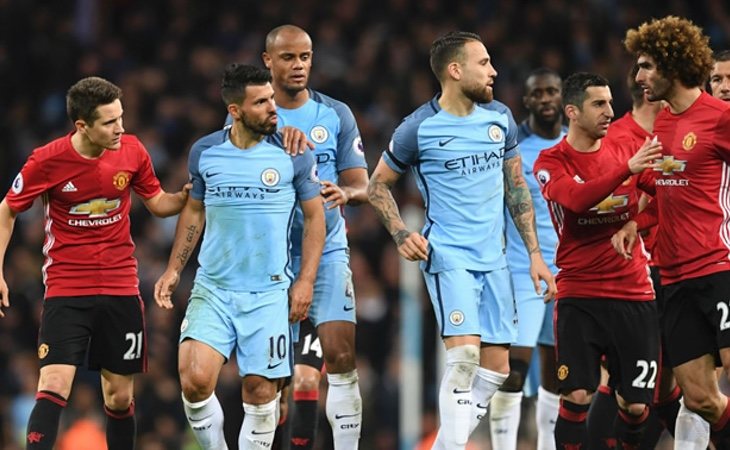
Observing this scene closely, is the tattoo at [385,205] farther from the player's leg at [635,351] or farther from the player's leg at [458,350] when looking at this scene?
the player's leg at [635,351]

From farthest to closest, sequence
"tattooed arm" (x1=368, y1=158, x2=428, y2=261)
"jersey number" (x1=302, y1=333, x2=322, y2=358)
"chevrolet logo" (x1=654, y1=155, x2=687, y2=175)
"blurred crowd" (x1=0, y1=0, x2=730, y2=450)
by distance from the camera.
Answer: "blurred crowd" (x1=0, y1=0, x2=730, y2=450) → "jersey number" (x1=302, y1=333, x2=322, y2=358) → "tattooed arm" (x1=368, y1=158, x2=428, y2=261) → "chevrolet logo" (x1=654, y1=155, x2=687, y2=175)

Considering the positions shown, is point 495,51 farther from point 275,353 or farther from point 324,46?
point 275,353

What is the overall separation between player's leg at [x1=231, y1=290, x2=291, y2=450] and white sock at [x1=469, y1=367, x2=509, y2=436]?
1.10m

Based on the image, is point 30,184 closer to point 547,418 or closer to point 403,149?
point 403,149

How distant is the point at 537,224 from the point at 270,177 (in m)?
2.55

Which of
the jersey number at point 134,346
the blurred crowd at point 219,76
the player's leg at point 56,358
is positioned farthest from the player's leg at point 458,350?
the blurred crowd at point 219,76

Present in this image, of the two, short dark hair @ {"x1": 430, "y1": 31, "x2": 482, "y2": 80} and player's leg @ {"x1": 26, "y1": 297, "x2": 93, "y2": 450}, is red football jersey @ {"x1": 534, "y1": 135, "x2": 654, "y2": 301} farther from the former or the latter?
player's leg @ {"x1": 26, "y1": 297, "x2": 93, "y2": 450}

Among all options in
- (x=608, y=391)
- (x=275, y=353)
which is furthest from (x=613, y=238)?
(x=275, y=353)

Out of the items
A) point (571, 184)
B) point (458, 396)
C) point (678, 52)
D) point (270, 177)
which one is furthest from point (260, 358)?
point (678, 52)

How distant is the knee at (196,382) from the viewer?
324 inches

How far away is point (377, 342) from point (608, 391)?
17.8 ft

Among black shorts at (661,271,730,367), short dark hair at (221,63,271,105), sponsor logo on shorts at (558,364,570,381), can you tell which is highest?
short dark hair at (221,63,271,105)

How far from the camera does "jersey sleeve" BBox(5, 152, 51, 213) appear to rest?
8.80m

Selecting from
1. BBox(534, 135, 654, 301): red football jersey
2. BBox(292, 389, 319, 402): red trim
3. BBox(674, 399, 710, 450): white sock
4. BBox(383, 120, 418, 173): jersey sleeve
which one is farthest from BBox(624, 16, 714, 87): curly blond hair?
BBox(292, 389, 319, 402): red trim
